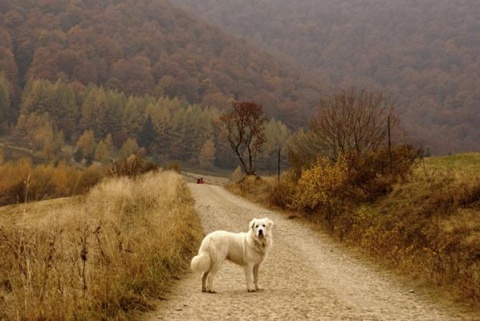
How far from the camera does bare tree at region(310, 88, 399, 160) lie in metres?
28.5

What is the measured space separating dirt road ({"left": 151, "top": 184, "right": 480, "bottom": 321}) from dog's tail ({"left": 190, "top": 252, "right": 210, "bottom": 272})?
0.56 metres

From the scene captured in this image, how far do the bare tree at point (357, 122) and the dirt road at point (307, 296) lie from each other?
1449cm

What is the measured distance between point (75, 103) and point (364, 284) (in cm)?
16229

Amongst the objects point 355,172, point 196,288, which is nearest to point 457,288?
point 196,288

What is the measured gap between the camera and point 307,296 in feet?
30.2

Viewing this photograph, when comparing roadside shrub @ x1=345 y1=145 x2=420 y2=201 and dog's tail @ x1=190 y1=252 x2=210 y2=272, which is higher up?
roadside shrub @ x1=345 y1=145 x2=420 y2=201

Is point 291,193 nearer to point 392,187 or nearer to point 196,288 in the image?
point 392,187

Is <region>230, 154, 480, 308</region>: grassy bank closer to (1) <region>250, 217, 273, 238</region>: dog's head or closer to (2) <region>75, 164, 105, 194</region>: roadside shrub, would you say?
(1) <region>250, 217, 273, 238</region>: dog's head

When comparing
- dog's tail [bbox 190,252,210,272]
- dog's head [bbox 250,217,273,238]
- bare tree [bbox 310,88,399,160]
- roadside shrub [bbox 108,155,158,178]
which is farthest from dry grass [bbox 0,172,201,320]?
roadside shrub [bbox 108,155,158,178]

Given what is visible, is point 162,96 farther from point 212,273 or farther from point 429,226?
point 212,273

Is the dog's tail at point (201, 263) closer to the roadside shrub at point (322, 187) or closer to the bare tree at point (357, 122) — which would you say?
the roadside shrub at point (322, 187)

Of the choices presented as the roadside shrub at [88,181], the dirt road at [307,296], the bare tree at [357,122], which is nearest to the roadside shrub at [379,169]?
the bare tree at [357,122]

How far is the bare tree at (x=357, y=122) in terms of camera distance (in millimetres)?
28531

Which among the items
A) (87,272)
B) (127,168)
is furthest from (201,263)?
(127,168)
